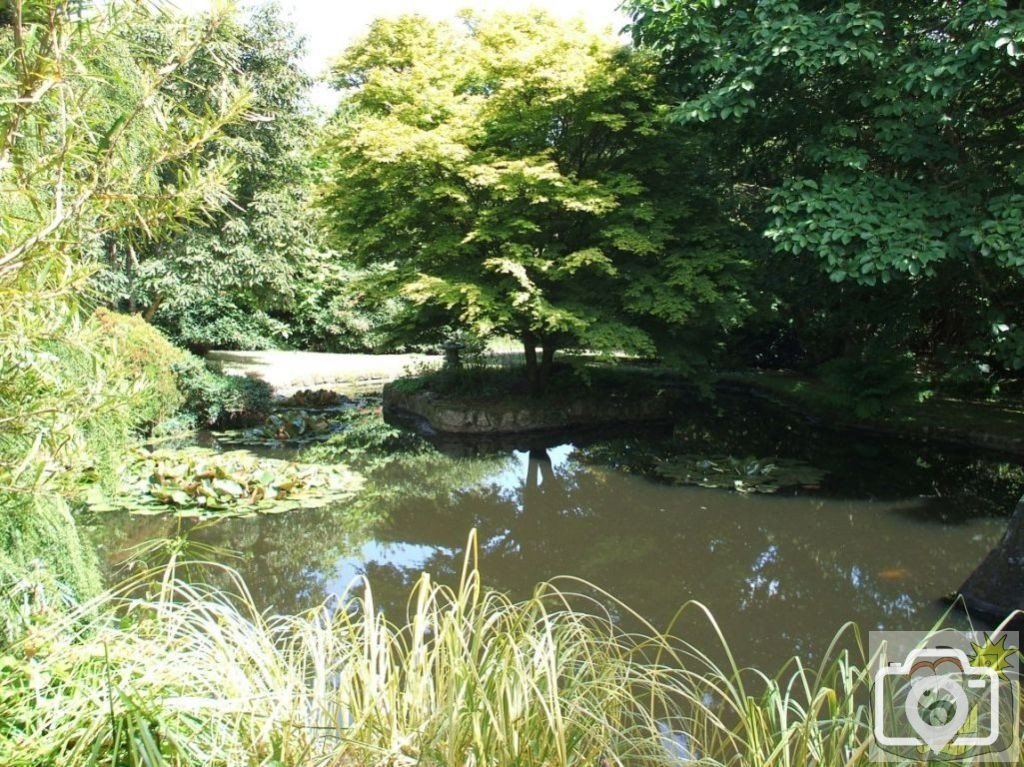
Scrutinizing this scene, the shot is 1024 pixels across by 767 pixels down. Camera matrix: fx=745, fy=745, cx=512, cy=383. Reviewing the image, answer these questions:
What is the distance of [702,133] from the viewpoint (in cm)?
832

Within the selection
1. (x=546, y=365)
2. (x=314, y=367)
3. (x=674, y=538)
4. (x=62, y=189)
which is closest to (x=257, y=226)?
(x=314, y=367)

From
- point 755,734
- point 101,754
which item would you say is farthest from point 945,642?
point 101,754

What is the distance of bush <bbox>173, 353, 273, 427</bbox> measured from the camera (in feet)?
29.7

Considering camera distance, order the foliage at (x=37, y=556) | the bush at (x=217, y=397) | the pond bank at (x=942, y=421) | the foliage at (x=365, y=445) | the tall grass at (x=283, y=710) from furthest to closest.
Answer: the bush at (x=217, y=397) → the pond bank at (x=942, y=421) → the foliage at (x=365, y=445) → the foliage at (x=37, y=556) → the tall grass at (x=283, y=710)

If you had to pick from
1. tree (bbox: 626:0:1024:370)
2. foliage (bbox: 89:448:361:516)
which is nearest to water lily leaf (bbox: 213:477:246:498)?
foliage (bbox: 89:448:361:516)

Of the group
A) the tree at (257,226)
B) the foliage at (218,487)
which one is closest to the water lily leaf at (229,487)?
the foliage at (218,487)

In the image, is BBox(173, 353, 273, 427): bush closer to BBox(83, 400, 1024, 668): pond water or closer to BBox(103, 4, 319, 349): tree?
BBox(103, 4, 319, 349): tree

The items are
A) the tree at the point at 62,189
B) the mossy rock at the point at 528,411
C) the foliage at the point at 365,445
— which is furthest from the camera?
the mossy rock at the point at 528,411

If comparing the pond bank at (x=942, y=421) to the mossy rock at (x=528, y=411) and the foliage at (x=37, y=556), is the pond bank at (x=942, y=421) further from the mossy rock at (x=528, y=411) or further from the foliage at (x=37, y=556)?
the foliage at (x=37, y=556)

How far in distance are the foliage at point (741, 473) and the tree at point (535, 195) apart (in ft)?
5.58

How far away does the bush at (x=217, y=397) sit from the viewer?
905cm

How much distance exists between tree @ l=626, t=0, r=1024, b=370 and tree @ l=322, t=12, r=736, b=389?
1098 mm

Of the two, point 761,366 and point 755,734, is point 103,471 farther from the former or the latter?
point 761,366

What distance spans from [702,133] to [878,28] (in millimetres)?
2512
